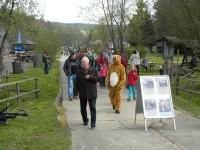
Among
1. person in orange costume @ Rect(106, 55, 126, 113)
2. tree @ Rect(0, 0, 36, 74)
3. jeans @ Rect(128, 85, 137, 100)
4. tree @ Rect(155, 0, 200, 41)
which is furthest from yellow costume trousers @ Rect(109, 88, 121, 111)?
tree @ Rect(155, 0, 200, 41)

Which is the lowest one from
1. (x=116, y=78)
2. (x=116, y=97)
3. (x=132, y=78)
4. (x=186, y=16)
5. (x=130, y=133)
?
(x=130, y=133)

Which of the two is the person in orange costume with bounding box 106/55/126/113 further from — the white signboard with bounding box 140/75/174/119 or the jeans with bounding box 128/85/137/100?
the jeans with bounding box 128/85/137/100

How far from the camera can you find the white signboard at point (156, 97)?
1198cm

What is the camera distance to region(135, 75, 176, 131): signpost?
11984mm

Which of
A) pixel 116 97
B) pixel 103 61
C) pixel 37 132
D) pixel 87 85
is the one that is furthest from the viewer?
pixel 103 61

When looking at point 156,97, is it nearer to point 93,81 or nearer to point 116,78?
point 93,81

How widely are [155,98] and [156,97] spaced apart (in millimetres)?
40

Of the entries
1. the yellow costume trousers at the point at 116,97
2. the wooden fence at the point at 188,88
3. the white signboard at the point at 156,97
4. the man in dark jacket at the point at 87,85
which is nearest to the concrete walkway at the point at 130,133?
the yellow costume trousers at the point at 116,97

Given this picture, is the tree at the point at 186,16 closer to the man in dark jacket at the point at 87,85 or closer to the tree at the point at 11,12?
the tree at the point at 11,12

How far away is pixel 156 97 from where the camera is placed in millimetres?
12109

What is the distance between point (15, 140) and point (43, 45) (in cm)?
4784

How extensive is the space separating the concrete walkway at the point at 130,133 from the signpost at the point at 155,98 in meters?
0.34

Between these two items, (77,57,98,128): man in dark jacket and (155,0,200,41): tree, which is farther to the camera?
(155,0,200,41): tree

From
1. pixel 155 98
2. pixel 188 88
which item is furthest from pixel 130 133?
pixel 188 88
